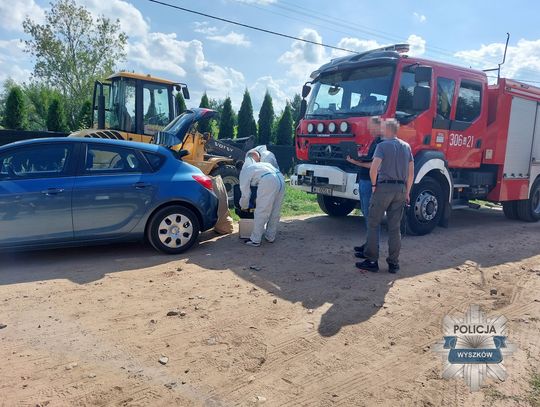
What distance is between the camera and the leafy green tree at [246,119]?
2533cm

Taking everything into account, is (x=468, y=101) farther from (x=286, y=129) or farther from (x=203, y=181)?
(x=286, y=129)

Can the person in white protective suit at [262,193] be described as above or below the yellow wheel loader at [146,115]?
below

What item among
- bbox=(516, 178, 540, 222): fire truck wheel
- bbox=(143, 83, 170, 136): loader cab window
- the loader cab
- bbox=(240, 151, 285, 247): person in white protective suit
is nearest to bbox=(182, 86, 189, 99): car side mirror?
the loader cab

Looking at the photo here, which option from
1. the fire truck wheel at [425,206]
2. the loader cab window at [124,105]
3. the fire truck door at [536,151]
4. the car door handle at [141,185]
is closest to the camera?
the car door handle at [141,185]

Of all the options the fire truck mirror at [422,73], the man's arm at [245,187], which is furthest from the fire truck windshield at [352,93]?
the man's arm at [245,187]

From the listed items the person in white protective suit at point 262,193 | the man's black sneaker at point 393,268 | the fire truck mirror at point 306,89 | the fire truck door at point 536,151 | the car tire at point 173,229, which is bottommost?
the man's black sneaker at point 393,268

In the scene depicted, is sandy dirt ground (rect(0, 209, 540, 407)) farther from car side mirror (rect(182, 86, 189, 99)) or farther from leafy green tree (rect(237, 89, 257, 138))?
leafy green tree (rect(237, 89, 257, 138))

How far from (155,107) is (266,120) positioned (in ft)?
51.6

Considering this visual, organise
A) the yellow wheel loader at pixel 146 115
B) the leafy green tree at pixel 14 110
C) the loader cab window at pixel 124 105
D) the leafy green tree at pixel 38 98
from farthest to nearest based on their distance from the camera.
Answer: the leafy green tree at pixel 38 98 → the leafy green tree at pixel 14 110 → the loader cab window at pixel 124 105 → the yellow wheel loader at pixel 146 115

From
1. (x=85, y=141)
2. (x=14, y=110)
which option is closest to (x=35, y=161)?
(x=85, y=141)

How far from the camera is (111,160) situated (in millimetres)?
5793

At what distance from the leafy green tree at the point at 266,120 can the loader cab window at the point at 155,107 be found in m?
15.3

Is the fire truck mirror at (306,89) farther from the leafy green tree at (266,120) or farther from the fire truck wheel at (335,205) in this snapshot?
the leafy green tree at (266,120)

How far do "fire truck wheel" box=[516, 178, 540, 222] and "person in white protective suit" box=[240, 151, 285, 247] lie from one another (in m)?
6.30
